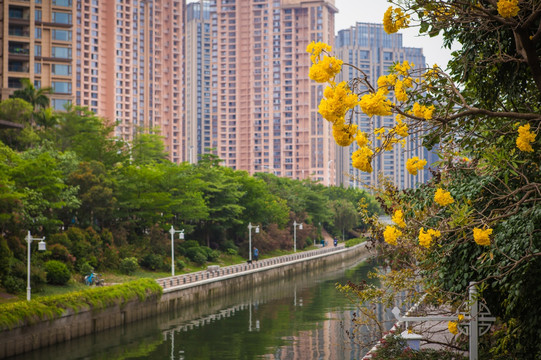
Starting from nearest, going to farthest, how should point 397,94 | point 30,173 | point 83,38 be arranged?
point 397,94 → point 30,173 → point 83,38

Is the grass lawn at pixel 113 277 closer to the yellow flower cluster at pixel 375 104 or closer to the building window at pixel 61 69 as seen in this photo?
the building window at pixel 61 69

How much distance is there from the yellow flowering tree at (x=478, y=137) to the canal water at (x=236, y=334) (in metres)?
12.8

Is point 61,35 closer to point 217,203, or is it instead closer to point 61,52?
point 61,52

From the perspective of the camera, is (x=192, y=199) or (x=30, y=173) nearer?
(x=30, y=173)

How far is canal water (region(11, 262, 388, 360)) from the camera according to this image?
26.7 meters

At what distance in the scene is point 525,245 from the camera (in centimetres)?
840

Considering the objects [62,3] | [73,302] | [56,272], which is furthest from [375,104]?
[62,3]

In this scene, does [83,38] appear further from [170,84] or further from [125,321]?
[125,321]

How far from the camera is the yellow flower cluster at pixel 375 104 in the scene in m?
6.52

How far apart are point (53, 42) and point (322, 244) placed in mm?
37902

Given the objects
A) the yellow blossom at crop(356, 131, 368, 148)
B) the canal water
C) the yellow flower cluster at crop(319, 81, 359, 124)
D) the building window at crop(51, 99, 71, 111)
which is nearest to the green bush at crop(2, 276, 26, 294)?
the canal water

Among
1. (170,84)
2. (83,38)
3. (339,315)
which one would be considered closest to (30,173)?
(339,315)

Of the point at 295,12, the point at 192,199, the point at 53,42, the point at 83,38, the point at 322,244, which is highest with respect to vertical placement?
the point at 295,12

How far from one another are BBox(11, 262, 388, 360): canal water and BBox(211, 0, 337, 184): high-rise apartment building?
84110 millimetres
